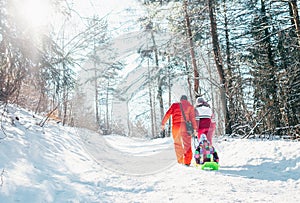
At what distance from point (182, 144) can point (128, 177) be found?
6.73 ft

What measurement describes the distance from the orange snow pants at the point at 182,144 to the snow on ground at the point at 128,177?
1.56ft

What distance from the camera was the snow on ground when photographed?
3.90m

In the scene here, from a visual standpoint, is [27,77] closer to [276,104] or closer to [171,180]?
[171,180]

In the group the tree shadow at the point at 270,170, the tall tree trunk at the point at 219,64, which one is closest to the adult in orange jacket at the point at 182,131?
the tree shadow at the point at 270,170

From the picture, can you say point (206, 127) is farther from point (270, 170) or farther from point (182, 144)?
point (270, 170)

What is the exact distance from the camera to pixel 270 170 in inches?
218

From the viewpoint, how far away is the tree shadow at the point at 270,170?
5.12 meters

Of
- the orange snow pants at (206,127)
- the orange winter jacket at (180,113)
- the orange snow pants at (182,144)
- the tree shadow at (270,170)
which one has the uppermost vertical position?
the orange winter jacket at (180,113)

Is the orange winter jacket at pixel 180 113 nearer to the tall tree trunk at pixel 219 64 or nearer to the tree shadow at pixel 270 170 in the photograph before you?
the tree shadow at pixel 270 170

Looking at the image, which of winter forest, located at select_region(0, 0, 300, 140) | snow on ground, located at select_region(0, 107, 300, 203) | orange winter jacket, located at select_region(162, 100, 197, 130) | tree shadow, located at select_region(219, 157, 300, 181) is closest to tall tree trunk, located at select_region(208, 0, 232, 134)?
winter forest, located at select_region(0, 0, 300, 140)

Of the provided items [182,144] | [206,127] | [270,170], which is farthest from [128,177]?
[270,170]

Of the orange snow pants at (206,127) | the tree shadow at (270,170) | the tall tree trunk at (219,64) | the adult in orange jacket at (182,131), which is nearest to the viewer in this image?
the tree shadow at (270,170)

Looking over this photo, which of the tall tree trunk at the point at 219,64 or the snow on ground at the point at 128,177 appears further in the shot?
the tall tree trunk at the point at 219,64

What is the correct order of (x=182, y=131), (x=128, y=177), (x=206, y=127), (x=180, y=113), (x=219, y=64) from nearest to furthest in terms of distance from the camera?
(x=128, y=177) < (x=206, y=127) < (x=182, y=131) < (x=180, y=113) < (x=219, y=64)
